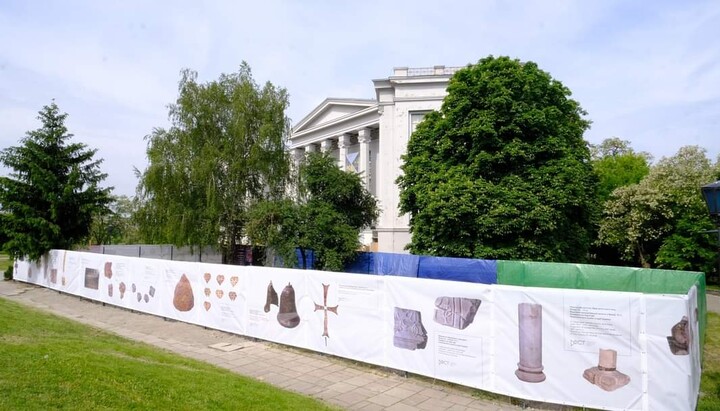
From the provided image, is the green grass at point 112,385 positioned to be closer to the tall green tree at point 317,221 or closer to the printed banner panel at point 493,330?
the printed banner panel at point 493,330

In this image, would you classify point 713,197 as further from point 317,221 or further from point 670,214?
point 670,214

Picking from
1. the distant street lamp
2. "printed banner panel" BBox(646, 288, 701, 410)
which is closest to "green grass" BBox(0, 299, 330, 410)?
"printed banner panel" BBox(646, 288, 701, 410)

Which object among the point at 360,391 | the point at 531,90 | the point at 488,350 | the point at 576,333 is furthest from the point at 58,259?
the point at 531,90

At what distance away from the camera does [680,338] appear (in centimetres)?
654

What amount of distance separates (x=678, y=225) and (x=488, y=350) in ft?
116

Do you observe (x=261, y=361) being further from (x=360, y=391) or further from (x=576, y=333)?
(x=576, y=333)

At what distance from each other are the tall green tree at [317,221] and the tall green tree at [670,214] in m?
24.3

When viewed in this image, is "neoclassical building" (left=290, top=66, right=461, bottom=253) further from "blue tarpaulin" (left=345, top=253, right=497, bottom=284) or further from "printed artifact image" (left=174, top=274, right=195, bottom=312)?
"printed artifact image" (left=174, top=274, right=195, bottom=312)

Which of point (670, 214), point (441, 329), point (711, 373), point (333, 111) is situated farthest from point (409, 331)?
point (333, 111)

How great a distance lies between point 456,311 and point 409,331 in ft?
3.72

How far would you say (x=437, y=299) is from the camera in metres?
8.52

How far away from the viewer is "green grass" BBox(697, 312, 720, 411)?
7609mm

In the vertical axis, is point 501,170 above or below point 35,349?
above

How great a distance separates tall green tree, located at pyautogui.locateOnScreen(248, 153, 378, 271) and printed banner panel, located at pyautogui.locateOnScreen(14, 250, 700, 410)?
43.3 feet
